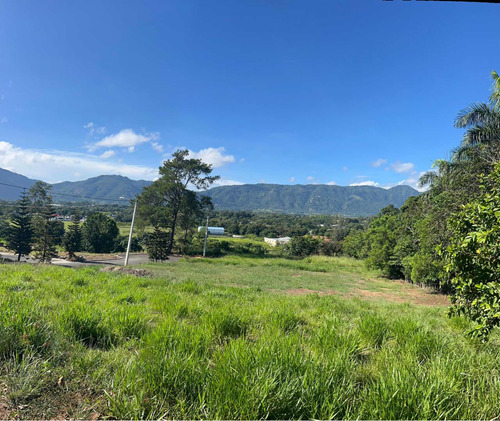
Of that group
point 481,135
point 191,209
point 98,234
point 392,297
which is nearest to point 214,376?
point 392,297

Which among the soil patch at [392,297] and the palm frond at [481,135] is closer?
the soil patch at [392,297]

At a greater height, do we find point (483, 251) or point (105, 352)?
point (483, 251)

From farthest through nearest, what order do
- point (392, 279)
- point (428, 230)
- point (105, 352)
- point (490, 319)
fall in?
point (392, 279), point (428, 230), point (490, 319), point (105, 352)

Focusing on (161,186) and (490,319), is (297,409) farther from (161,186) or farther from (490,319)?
(161,186)

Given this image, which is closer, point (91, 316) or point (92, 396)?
point (92, 396)

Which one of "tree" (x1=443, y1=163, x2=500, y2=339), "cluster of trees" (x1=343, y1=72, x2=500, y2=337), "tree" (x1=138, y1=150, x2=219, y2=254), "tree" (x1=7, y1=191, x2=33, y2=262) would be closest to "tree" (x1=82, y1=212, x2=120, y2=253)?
"tree" (x1=7, y1=191, x2=33, y2=262)

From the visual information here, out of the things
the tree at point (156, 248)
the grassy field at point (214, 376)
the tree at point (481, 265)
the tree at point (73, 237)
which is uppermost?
the tree at point (481, 265)

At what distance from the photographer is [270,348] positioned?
6.47 ft

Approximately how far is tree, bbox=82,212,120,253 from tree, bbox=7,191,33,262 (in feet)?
35.0

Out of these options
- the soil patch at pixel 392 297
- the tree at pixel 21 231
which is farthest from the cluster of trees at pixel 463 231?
the tree at pixel 21 231

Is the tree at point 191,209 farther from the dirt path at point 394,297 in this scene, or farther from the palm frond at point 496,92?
the palm frond at point 496,92

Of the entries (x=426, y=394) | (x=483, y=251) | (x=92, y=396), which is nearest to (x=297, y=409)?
(x=426, y=394)

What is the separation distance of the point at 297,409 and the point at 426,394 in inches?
30.4

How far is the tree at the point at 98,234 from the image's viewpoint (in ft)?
150
